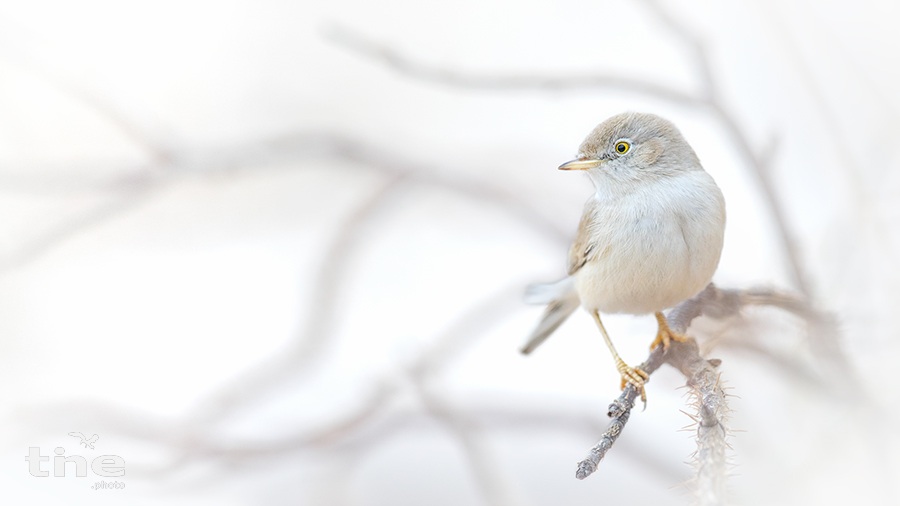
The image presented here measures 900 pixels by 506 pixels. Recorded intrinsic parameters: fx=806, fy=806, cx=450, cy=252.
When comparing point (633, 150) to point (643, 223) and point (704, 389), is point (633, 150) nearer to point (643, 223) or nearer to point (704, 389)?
point (643, 223)

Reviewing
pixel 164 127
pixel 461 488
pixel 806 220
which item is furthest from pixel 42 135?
pixel 806 220

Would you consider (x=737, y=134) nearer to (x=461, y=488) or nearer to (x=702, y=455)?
(x=702, y=455)

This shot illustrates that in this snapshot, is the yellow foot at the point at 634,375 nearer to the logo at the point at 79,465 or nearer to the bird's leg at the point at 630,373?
the bird's leg at the point at 630,373

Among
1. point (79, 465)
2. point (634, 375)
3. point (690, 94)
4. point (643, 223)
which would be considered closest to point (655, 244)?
point (643, 223)

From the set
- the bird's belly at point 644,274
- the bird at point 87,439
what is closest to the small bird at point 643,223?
the bird's belly at point 644,274

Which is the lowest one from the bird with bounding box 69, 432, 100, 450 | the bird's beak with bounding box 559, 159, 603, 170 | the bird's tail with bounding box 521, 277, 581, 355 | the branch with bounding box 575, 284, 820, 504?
the branch with bounding box 575, 284, 820, 504

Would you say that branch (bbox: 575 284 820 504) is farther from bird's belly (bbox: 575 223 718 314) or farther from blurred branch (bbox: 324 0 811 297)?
blurred branch (bbox: 324 0 811 297)

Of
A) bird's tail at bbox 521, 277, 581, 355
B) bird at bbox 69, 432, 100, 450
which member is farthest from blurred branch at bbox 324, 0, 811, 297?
bird at bbox 69, 432, 100, 450
